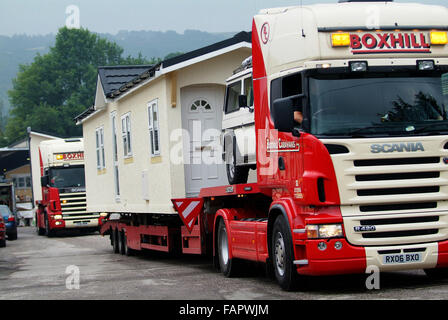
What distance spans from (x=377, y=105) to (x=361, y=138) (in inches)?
20.7

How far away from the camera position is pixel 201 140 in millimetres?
16359

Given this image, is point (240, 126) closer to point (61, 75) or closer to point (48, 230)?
point (48, 230)

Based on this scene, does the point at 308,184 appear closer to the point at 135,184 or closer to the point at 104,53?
the point at 135,184

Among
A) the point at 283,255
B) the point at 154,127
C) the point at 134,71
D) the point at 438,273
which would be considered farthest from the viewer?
the point at 134,71

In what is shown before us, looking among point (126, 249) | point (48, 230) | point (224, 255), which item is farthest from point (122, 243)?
point (48, 230)

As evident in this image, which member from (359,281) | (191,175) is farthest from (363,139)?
(191,175)

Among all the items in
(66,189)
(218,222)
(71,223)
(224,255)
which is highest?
(66,189)

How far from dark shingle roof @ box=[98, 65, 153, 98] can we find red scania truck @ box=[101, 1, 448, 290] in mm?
12432

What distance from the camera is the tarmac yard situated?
34.4ft

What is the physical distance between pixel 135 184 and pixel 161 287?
24.4 feet

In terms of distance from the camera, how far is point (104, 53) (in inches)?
3760

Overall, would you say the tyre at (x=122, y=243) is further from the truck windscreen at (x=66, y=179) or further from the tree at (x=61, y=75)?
the tree at (x=61, y=75)

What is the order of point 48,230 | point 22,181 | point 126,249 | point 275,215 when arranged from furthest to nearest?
point 22,181 < point 48,230 < point 126,249 < point 275,215

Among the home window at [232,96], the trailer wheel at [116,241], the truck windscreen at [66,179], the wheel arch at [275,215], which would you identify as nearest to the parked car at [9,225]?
the truck windscreen at [66,179]
